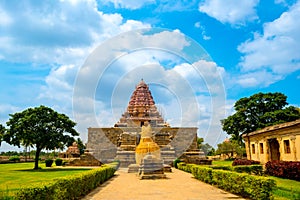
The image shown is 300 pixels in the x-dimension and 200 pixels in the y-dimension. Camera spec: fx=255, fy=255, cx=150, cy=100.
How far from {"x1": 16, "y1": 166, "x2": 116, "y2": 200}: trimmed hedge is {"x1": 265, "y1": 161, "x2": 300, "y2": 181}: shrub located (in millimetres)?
10011

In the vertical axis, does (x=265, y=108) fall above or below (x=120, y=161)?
above

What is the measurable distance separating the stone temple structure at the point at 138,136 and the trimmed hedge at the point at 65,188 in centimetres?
1687

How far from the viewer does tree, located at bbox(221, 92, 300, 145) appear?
32.2 meters

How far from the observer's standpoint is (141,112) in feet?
157

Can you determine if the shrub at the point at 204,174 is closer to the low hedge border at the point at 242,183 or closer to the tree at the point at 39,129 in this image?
the low hedge border at the point at 242,183

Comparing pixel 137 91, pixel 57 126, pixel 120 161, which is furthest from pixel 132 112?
pixel 57 126

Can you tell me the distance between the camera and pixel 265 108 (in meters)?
33.8

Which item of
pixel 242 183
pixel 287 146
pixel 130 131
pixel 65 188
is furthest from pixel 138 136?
pixel 65 188

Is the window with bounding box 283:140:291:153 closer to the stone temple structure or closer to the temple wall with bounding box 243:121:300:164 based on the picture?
the temple wall with bounding box 243:121:300:164

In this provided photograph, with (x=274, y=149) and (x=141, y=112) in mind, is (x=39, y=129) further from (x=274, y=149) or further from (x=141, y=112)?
(x=141, y=112)

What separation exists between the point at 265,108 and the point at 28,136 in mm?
28564

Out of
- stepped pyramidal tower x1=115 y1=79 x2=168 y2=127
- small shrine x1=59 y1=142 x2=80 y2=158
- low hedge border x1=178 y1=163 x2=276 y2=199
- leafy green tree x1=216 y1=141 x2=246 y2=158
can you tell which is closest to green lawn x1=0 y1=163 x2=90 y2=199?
low hedge border x1=178 y1=163 x2=276 y2=199

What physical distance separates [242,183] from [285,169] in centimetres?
610

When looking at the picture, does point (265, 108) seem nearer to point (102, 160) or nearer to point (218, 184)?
point (102, 160)
